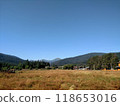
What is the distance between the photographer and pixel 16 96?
4.23 m

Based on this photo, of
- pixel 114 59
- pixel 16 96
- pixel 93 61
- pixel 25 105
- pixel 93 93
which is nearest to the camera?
pixel 25 105

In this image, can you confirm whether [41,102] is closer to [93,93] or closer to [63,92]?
[63,92]

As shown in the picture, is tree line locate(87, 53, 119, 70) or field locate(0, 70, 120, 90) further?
tree line locate(87, 53, 119, 70)

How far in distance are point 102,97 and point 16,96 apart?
424 cm

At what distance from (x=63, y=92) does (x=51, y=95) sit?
0.68m

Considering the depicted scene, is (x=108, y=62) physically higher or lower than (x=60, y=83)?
lower

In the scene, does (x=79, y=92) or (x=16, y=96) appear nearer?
(x=16, y=96)

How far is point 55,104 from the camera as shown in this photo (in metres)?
3.69

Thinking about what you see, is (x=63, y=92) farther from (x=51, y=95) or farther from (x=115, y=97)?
(x=115, y=97)

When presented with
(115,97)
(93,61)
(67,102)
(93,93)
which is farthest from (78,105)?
(93,61)

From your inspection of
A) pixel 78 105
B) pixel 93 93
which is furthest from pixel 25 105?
pixel 93 93

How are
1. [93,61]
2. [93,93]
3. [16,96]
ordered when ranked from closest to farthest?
[16,96] → [93,93] → [93,61]

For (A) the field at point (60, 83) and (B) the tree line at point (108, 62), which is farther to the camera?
(B) the tree line at point (108, 62)

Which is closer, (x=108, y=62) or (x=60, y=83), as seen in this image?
(x=60, y=83)
